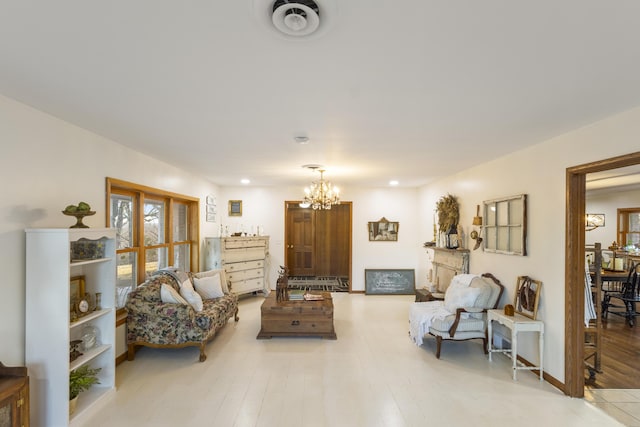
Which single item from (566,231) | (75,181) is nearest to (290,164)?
(75,181)

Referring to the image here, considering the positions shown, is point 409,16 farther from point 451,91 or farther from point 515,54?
point 451,91

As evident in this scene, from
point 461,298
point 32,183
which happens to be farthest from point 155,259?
point 461,298

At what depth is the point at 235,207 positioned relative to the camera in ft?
23.7

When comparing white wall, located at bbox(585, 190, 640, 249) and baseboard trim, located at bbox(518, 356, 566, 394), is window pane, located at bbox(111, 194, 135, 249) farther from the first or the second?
white wall, located at bbox(585, 190, 640, 249)

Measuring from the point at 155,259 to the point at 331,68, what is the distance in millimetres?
4076

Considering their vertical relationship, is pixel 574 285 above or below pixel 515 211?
below

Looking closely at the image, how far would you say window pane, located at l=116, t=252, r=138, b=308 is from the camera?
12.6ft

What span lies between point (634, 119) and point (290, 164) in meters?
3.49

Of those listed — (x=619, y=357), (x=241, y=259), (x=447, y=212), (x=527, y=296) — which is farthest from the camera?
(x=241, y=259)

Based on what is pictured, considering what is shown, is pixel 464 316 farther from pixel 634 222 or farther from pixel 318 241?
pixel 634 222

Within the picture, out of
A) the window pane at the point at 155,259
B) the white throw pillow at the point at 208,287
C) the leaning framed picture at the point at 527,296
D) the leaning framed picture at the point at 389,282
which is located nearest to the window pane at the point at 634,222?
the leaning framed picture at the point at 389,282

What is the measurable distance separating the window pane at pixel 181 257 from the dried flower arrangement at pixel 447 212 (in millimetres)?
4507

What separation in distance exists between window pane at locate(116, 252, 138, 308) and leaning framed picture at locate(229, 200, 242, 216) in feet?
10.4

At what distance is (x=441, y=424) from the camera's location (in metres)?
2.55
